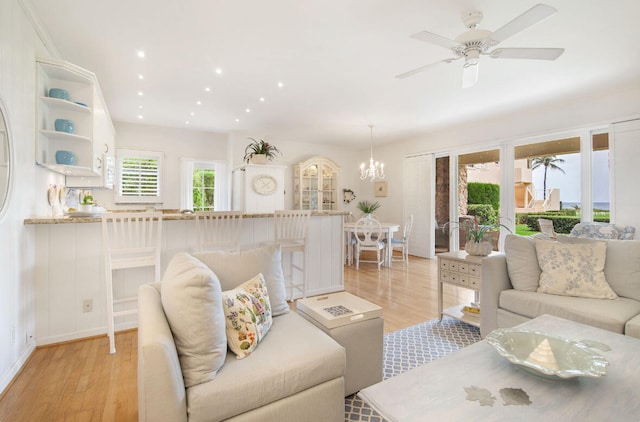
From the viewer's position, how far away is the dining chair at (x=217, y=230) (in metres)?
2.93

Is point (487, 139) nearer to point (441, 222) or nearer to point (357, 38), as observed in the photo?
point (441, 222)

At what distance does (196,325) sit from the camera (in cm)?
123

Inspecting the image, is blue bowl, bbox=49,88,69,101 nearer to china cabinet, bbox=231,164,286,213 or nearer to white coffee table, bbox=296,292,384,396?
white coffee table, bbox=296,292,384,396

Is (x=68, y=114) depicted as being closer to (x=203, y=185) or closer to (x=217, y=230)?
(x=217, y=230)

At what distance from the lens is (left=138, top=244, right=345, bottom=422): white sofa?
3.46 feet

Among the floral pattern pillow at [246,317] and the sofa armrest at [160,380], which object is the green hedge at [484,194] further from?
the sofa armrest at [160,380]

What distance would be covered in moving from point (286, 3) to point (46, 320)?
3084mm

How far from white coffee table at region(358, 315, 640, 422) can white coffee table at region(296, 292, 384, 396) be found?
507mm

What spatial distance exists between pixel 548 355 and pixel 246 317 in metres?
1.30

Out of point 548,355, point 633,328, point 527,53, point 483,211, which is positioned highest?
point 527,53

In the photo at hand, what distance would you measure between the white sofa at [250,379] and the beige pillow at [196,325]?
31 mm

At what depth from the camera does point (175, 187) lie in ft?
19.4

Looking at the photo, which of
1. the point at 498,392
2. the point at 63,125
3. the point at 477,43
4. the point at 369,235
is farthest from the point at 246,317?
the point at 369,235

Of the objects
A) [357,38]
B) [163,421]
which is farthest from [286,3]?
[163,421]
